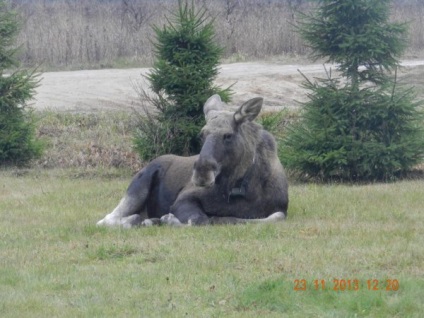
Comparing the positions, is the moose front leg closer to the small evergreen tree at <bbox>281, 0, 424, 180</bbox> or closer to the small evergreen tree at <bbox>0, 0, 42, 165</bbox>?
the small evergreen tree at <bbox>281, 0, 424, 180</bbox>

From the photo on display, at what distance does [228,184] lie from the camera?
12102mm

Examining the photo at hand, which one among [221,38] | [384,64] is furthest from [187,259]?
[221,38]

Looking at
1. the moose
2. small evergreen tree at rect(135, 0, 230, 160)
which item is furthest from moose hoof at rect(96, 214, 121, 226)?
small evergreen tree at rect(135, 0, 230, 160)

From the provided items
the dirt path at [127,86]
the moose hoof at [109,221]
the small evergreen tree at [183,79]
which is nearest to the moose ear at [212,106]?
the moose hoof at [109,221]

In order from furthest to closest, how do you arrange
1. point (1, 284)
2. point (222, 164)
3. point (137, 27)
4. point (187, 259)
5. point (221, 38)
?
point (137, 27) < point (221, 38) < point (222, 164) < point (187, 259) < point (1, 284)

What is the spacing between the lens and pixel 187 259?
9898 mm

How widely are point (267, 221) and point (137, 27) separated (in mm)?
29332

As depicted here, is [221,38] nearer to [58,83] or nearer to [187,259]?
[58,83]

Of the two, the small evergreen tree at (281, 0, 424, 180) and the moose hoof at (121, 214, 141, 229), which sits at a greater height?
the small evergreen tree at (281, 0, 424, 180)

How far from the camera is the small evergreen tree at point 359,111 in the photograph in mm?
16500

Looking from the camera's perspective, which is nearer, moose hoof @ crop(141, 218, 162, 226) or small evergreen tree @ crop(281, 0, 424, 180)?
moose hoof @ crop(141, 218, 162, 226)

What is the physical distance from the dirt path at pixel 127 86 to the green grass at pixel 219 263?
439 inches

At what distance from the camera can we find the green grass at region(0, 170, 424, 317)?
26.6ft
